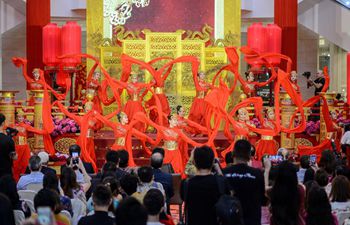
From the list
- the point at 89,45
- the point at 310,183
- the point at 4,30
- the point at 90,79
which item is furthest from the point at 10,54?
the point at 310,183

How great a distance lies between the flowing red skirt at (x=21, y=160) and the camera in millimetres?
11445

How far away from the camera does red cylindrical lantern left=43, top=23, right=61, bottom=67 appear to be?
13734 millimetres

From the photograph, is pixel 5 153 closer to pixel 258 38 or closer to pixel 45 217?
pixel 45 217

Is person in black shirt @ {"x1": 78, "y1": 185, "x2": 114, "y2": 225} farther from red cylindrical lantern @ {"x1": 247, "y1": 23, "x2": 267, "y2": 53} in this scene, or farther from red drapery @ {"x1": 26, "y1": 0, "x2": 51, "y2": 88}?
red drapery @ {"x1": 26, "y1": 0, "x2": 51, "y2": 88}

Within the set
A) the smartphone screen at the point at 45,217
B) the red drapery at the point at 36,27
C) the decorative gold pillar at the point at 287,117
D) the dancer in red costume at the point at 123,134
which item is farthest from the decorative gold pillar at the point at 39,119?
the smartphone screen at the point at 45,217

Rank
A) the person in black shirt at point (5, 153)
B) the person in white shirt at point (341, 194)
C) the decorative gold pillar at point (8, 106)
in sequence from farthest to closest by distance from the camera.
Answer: the decorative gold pillar at point (8, 106) < the person in black shirt at point (5, 153) < the person in white shirt at point (341, 194)

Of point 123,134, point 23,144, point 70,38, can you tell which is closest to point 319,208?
point 123,134

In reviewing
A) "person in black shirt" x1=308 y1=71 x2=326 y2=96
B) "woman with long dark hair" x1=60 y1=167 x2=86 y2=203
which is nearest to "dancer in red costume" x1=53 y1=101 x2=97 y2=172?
"person in black shirt" x1=308 y1=71 x2=326 y2=96

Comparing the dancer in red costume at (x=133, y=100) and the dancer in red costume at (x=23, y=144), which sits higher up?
the dancer in red costume at (x=133, y=100)

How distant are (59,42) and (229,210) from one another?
924 centimetres

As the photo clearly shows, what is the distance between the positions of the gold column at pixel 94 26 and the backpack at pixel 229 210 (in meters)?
9.84

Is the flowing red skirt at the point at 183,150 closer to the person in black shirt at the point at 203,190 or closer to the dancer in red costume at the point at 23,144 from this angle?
the dancer in red costume at the point at 23,144

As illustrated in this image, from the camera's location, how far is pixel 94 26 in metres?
14.8

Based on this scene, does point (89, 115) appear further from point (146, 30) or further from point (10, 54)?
point (10, 54)
